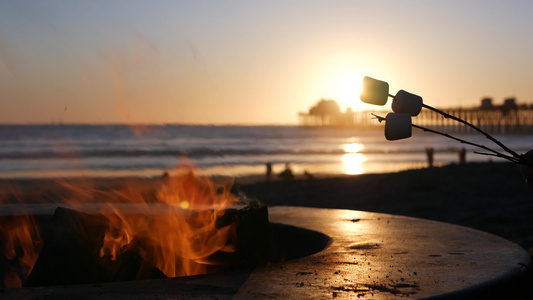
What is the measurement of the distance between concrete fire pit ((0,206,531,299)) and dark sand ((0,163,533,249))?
274 centimetres

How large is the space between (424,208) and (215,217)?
831 centimetres

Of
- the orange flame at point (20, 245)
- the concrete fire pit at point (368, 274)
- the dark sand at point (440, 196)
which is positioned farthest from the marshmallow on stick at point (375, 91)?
the dark sand at point (440, 196)

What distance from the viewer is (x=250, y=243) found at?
4.07 meters

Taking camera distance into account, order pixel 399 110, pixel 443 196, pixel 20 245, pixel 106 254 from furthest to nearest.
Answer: pixel 443 196
pixel 20 245
pixel 106 254
pixel 399 110

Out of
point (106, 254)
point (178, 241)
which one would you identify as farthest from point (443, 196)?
point (106, 254)

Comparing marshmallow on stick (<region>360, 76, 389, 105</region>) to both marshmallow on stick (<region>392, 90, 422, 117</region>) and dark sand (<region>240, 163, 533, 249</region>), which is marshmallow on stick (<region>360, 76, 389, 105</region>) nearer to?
marshmallow on stick (<region>392, 90, 422, 117</region>)

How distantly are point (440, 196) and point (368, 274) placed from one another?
34.1 ft

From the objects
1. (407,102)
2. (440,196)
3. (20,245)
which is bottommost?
(440,196)

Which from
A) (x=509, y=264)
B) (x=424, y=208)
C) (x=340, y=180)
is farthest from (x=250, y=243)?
(x=340, y=180)

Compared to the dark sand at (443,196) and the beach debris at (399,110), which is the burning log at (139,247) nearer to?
the beach debris at (399,110)

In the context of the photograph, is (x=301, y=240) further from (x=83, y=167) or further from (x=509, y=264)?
(x=83, y=167)

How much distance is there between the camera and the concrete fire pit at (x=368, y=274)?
9.23 feet

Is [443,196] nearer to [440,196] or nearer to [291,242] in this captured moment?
[440,196]

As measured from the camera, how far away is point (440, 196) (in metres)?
13.1
